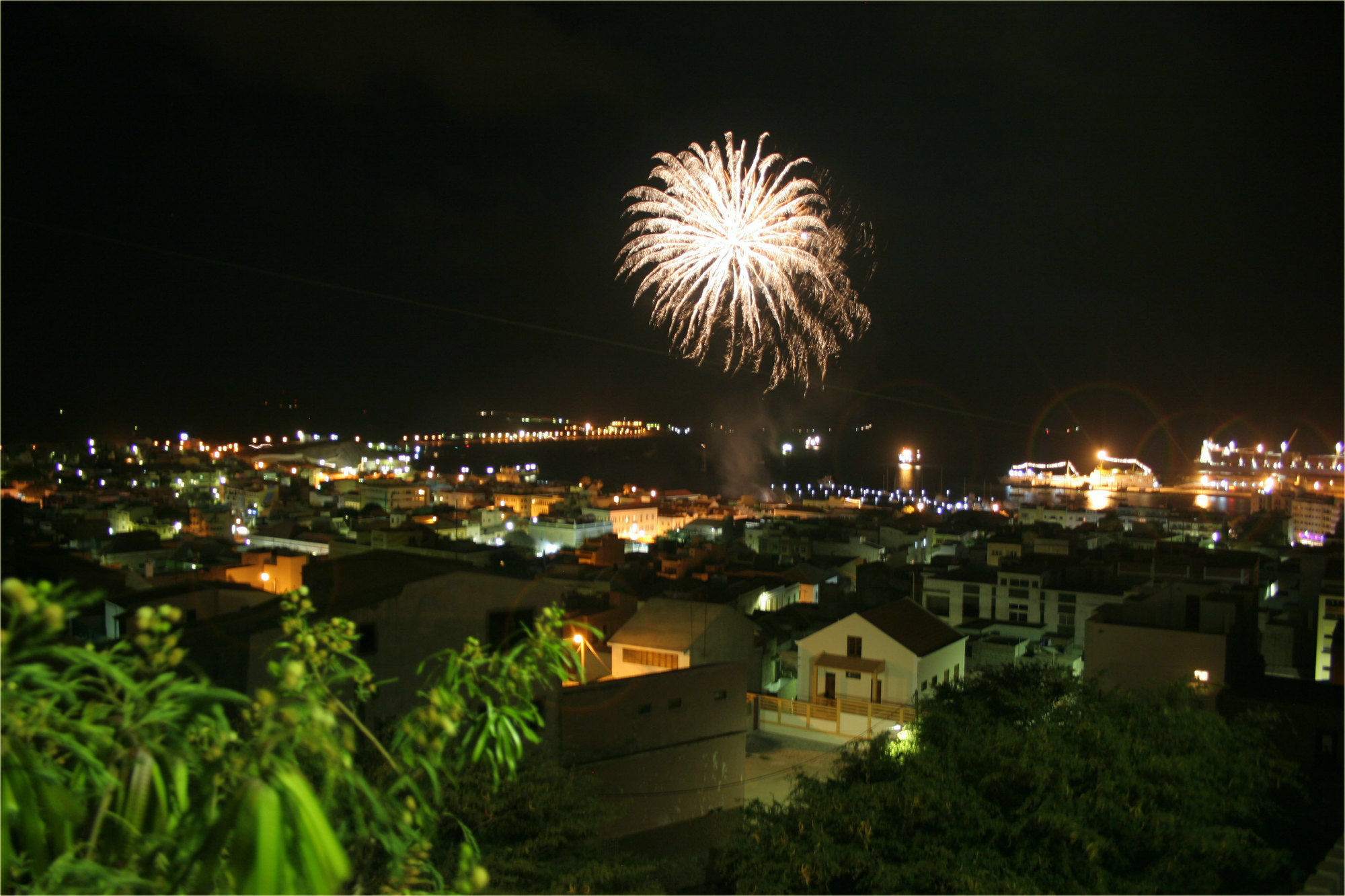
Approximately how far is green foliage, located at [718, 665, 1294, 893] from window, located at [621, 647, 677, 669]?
1887mm

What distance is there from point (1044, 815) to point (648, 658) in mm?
2812

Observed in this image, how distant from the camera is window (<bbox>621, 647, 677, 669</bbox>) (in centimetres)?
483

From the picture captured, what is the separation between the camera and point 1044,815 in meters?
2.34

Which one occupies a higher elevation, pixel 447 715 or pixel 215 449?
pixel 215 449

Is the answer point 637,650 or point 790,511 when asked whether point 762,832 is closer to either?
point 637,650

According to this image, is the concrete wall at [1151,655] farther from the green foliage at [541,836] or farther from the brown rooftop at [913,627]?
the green foliage at [541,836]

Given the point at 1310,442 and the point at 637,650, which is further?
the point at 1310,442

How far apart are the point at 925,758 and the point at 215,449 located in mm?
35810

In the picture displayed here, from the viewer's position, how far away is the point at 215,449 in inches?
1304

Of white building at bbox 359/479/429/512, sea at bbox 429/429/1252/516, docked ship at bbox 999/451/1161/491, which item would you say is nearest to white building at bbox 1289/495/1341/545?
sea at bbox 429/429/1252/516

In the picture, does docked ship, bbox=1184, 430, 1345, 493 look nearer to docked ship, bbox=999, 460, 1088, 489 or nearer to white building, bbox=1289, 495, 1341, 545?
white building, bbox=1289, 495, 1341, 545

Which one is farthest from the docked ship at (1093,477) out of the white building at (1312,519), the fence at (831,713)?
the fence at (831,713)

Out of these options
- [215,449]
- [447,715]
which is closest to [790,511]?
[447,715]

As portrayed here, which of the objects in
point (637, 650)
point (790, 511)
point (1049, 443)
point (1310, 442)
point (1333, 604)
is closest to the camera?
point (637, 650)
